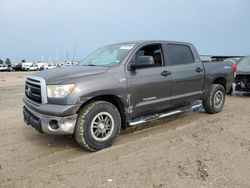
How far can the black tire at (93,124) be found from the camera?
15.3 feet

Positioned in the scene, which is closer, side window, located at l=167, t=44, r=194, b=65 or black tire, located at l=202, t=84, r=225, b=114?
side window, located at l=167, t=44, r=194, b=65

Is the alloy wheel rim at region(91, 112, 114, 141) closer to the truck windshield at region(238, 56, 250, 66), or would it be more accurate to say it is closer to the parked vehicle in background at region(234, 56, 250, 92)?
the parked vehicle in background at region(234, 56, 250, 92)

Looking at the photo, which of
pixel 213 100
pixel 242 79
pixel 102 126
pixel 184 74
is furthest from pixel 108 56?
pixel 242 79

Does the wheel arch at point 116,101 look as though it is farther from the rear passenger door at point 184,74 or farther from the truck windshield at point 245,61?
the truck windshield at point 245,61

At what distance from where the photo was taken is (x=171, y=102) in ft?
20.3

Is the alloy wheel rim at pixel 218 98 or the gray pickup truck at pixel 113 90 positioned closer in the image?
the gray pickup truck at pixel 113 90

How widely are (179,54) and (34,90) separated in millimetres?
3338

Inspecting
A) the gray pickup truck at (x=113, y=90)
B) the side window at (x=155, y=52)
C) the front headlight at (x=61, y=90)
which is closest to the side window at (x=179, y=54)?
the gray pickup truck at (x=113, y=90)

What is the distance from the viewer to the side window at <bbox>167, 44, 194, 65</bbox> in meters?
6.33

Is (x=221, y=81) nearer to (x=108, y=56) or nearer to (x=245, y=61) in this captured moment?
(x=108, y=56)

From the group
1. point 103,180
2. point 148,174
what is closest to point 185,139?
point 148,174

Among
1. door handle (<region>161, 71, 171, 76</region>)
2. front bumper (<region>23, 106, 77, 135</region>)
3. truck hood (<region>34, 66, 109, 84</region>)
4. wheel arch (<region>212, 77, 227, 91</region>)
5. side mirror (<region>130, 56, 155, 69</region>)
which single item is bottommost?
front bumper (<region>23, 106, 77, 135</region>)

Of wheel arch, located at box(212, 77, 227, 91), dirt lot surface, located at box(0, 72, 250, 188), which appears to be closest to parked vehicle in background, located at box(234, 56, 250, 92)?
wheel arch, located at box(212, 77, 227, 91)

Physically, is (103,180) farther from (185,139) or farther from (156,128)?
(156,128)
